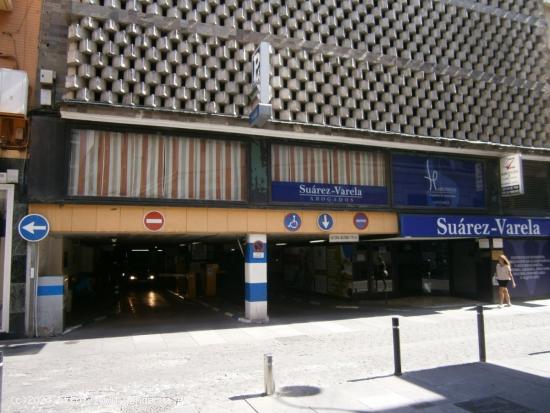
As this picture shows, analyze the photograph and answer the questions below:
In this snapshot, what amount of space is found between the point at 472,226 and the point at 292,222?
24.2 feet

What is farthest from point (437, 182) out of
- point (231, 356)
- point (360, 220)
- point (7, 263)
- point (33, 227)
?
point (7, 263)

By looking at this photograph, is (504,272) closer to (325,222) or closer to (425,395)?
(325,222)

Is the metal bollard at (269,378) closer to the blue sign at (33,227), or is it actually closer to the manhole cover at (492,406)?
the manhole cover at (492,406)

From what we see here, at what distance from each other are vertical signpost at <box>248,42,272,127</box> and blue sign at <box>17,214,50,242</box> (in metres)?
6.27

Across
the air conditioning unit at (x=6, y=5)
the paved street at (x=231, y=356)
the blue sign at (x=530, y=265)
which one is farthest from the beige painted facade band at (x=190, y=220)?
the blue sign at (x=530, y=265)

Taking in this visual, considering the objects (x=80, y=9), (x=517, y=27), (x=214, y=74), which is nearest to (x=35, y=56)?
(x=80, y=9)

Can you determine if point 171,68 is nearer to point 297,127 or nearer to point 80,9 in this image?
point 80,9

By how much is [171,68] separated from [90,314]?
8.93 meters

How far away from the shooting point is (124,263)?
33.7m

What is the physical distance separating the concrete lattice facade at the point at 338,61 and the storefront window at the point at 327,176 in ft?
3.60

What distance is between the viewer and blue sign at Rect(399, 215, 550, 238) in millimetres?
16219

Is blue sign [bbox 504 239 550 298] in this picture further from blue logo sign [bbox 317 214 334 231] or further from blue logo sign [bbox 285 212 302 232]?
blue logo sign [bbox 285 212 302 232]

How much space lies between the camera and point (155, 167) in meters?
13.4

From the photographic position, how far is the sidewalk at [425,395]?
20.7ft
